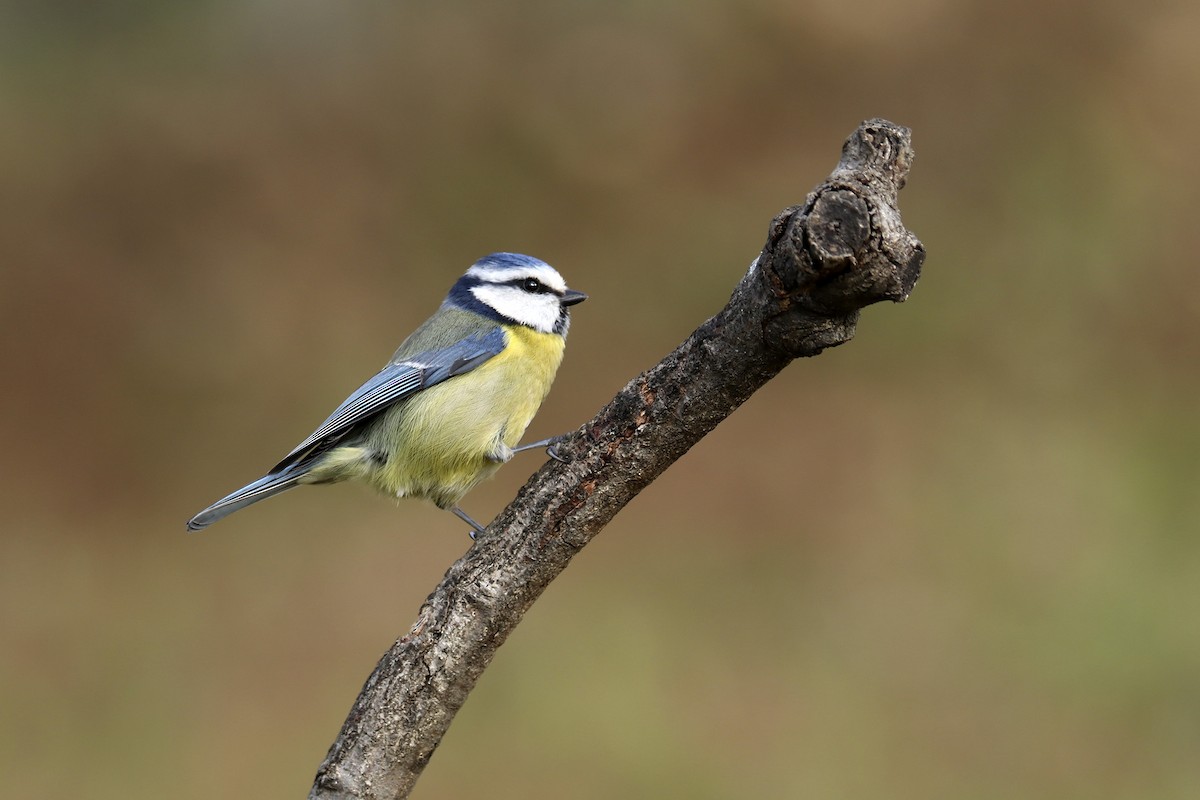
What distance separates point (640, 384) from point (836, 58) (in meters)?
5.19

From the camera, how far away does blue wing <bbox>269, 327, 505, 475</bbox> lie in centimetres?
284

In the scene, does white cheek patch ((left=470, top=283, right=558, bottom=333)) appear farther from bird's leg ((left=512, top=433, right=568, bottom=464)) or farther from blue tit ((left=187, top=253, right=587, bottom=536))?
bird's leg ((left=512, top=433, right=568, bottom=464))

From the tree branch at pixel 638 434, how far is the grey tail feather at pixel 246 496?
835 millimetres

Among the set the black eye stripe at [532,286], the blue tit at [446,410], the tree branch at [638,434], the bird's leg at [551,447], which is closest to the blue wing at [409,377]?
the blue tit at [446,410]

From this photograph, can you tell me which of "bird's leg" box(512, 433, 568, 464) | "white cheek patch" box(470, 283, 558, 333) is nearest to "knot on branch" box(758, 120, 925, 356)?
"bird's leg" box(512, 433, 568, 464)

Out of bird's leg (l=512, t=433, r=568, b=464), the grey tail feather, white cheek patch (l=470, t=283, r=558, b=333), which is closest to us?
bird's leg (l=512, t=433, r=568, b=464)

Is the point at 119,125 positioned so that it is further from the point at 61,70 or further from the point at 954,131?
the point at 954,131

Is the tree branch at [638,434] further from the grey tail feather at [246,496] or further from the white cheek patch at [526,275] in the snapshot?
the white cheek patch at [526,275]

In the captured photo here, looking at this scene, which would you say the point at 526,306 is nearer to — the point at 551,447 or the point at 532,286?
the point at 532,286

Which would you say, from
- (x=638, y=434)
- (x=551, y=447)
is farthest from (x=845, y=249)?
(x=551, y=447)

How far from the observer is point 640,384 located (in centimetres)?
191

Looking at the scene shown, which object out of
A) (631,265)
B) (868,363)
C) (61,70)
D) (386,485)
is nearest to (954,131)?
(868,363)

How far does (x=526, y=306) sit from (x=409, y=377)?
1.33 feet

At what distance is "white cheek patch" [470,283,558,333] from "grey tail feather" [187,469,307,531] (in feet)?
2.43
